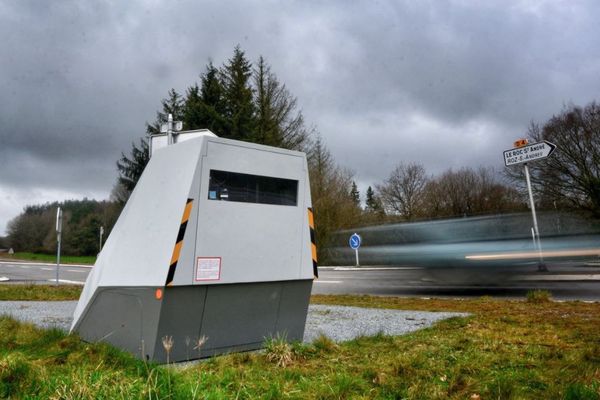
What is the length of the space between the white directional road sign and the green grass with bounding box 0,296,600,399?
21.3 feet

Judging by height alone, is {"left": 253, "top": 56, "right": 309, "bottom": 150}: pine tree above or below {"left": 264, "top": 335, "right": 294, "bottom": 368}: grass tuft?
above

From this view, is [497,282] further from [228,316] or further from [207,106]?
[207,106]

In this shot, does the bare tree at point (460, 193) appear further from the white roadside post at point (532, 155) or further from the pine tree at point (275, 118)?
the white roadside post at point (532, 155)

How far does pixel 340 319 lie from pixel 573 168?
3126 centimetres

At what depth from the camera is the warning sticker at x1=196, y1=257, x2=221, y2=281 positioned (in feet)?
13.4

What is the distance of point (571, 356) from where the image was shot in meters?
3.77

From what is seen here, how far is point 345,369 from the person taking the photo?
11.8 ft

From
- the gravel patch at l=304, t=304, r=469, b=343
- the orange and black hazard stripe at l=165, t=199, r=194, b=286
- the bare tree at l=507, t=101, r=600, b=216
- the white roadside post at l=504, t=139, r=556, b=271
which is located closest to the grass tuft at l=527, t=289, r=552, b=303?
the white roadside post at l=504, t=139, r=556, b=271

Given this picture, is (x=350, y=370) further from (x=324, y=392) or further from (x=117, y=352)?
(x=117, y=352)

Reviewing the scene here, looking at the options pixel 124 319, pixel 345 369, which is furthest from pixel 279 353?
pixel 124 319

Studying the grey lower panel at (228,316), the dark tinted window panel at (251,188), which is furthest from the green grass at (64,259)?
the dark tinted window panel at (251,188)

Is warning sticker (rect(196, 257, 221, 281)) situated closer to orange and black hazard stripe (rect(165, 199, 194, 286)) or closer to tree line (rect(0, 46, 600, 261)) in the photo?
orange and black hazard stripe (rect(165, 199, 194, 286))

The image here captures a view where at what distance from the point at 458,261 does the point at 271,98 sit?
20049 millimetres

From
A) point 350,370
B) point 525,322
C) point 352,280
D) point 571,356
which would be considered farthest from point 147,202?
point 352,280
